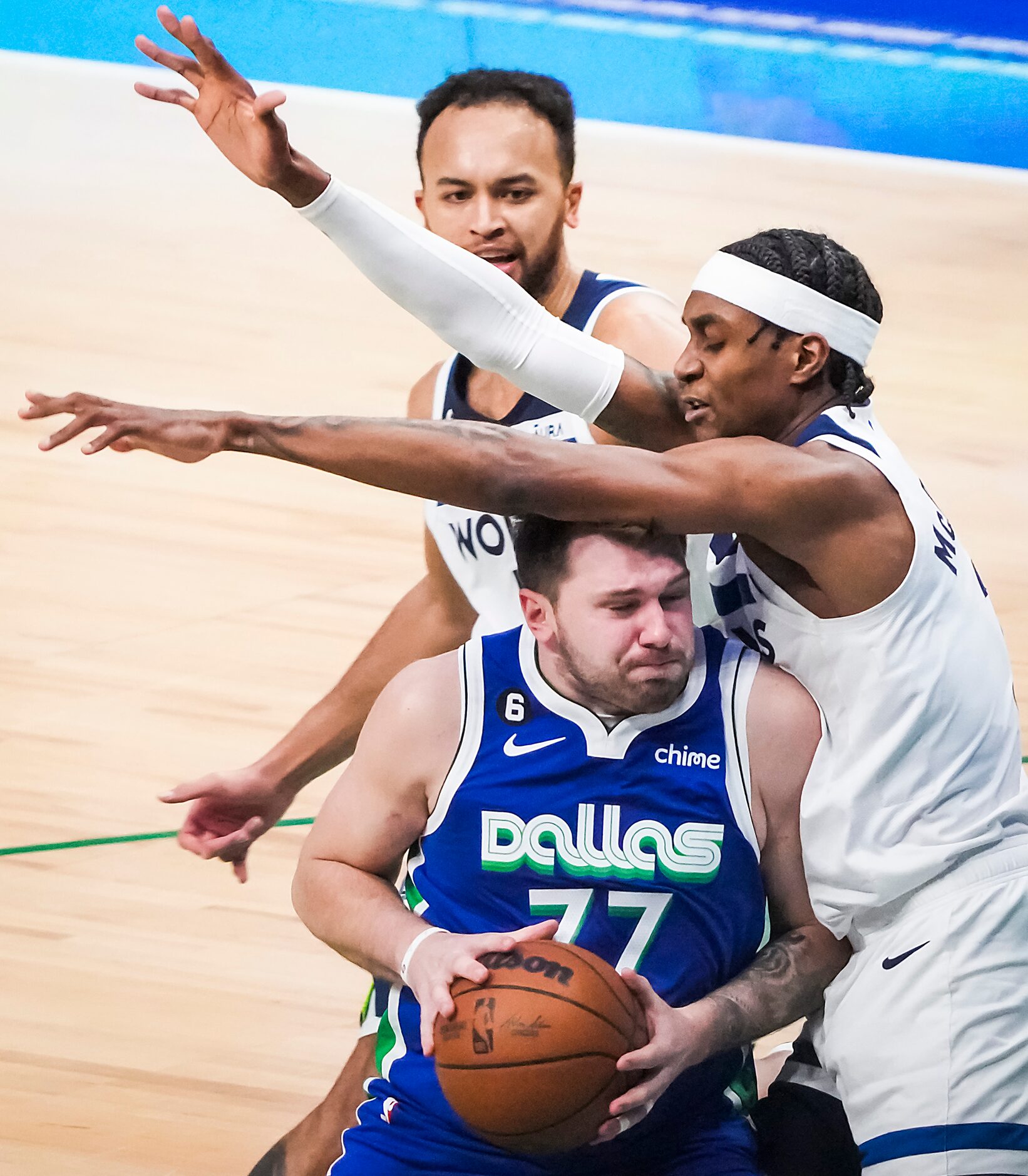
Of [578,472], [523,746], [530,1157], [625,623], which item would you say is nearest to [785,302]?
[578,472]

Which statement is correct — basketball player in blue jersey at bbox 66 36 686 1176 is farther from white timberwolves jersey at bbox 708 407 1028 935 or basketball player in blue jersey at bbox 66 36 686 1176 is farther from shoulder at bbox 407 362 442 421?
white timberwolves jersey at bbox 708 407 1028 935

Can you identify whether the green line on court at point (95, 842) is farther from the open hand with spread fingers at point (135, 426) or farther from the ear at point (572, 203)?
the open hand with spread fingers at point (135, 426)

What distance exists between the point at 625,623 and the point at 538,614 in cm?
17

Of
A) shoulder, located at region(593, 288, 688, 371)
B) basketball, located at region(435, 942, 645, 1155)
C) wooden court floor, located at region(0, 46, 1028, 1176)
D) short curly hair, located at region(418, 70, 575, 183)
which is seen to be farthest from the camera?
wooden court floor, located at region(0, 46, 1028, 1176)

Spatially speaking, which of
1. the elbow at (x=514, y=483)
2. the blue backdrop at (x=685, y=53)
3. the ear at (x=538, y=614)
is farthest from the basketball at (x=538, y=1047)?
the blue backdrop at (x=685, y=53)

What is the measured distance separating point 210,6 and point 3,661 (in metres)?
10.6

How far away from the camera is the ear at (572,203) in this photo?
3740mm

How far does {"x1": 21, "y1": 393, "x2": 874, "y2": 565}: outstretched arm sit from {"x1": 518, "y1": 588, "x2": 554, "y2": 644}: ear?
210mm

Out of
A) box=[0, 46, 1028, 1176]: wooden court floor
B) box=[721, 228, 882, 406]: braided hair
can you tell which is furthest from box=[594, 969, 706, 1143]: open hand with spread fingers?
box=[0, 46, 1028, 1176]: wooden court floor

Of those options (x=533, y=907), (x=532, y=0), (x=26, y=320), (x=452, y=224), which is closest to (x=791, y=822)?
(x=533, y=907)

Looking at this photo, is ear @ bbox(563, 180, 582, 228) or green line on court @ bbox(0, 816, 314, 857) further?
green line on court @ bbox(0, 816, 314, 857)

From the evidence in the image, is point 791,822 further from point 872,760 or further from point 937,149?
point 937,149

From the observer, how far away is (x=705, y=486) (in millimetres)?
2744

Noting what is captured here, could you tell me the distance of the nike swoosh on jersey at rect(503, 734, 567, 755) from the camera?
2.97 metres
